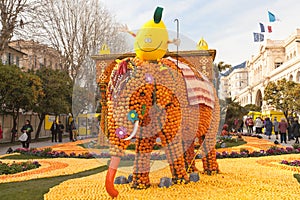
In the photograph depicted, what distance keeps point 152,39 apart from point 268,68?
5788 cm

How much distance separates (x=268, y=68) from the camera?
58.2 m

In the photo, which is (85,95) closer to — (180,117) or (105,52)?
(105,52)

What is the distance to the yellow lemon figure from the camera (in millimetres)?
4402

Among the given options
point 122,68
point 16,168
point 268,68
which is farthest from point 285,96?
point 268,68

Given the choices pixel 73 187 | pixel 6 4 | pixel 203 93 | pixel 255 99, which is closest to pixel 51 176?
pixel 73 187

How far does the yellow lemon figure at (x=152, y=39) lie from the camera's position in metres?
4.40

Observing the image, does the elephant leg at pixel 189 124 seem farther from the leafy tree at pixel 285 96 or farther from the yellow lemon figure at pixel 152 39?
the leafy tree at pixel 285 96

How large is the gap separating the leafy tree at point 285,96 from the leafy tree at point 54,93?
18464 millimetres

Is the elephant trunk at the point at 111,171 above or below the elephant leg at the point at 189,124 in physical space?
below

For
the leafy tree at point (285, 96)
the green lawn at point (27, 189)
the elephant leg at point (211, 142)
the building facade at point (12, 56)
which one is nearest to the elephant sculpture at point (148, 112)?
the elephant leg at point (211, 142)

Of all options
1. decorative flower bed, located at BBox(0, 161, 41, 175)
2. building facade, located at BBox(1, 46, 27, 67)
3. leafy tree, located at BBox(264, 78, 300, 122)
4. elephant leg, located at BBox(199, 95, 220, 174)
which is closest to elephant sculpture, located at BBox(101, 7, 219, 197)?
elephant leg, located at BBox(199, 95, 220, 174)

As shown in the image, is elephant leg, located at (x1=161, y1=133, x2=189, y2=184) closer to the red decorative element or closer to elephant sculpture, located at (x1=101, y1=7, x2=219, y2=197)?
elephant sculpture, located at (x1=101, y1=7, x2=219, y2=197)

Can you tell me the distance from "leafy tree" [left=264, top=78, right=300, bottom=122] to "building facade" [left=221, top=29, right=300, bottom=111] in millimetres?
5452

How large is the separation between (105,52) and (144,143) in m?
1.45
